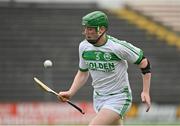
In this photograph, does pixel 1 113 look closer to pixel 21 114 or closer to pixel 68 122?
pixel 21 114

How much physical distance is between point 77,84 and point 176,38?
14.1 meters

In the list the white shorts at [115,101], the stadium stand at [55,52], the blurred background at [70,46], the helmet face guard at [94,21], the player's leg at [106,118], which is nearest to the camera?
the player's leg at [106,118]

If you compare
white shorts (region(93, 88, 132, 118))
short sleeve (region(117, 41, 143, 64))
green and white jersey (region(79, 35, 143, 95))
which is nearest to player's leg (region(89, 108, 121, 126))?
white shorts (region(93, 88, 132, 118))

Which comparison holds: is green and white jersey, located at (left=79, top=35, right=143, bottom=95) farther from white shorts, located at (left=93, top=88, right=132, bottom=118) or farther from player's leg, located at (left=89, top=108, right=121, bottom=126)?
player's leg, located at (left=89, top=108, right=121, bottom=126)

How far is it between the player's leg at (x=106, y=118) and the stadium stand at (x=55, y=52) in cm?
1192

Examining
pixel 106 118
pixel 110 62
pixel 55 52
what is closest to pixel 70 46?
pixel 55 52

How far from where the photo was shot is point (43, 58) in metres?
20.3

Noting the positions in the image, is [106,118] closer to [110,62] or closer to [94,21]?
[110,62]

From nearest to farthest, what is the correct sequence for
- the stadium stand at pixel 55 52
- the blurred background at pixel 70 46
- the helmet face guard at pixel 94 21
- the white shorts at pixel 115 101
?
the helmet face guard at pixel 94 21
the white shorts at pixel 115 101
the blurred background at pixel 70 46
the stadium stand at pixel 55 52

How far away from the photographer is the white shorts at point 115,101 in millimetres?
7812

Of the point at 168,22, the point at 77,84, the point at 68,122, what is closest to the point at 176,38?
the point at 168,22

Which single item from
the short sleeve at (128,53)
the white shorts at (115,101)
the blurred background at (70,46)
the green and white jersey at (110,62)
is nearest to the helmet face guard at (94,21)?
the green and white jersey at (110,62)

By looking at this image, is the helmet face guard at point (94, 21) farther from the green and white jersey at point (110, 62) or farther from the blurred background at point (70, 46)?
the blurred background at point (70, 46)

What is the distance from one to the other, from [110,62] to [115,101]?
435mm
